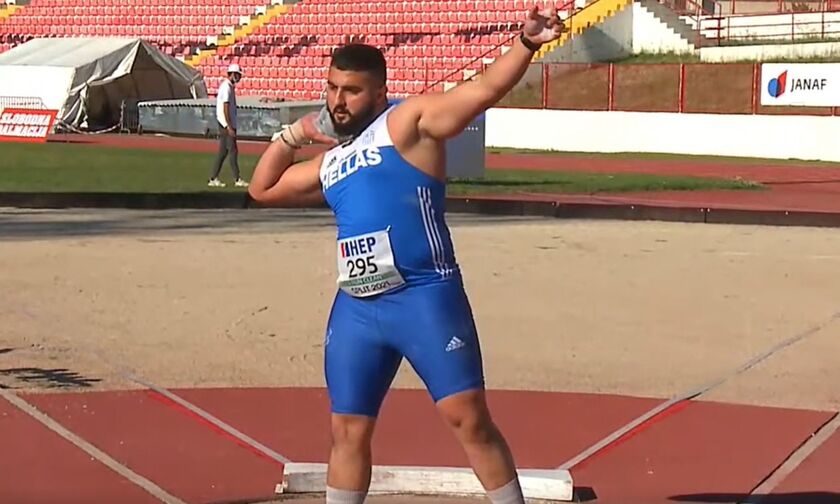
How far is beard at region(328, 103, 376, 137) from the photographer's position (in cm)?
487

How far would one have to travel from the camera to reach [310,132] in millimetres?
5109

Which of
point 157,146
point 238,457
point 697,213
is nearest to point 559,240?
point 697,213

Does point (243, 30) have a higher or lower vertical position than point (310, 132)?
lower

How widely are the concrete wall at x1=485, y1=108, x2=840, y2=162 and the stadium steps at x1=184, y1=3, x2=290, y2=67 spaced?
48.9ft

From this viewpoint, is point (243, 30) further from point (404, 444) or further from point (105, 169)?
point (404, 444)

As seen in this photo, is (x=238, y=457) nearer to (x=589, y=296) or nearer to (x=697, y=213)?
(x=589, y=296)

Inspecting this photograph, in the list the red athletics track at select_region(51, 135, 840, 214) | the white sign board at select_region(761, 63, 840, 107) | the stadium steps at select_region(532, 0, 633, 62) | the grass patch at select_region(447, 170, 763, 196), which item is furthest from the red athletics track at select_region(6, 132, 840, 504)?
the stadium steps at select_region(532, 0, 633, 62)

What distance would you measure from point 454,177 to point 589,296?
11.8 metres

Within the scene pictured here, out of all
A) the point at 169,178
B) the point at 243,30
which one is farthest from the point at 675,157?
the point at 243,30

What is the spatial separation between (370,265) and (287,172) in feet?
2.03

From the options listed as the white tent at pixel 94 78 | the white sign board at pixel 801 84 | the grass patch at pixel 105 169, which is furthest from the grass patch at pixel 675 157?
the white tent at pixel 94 78

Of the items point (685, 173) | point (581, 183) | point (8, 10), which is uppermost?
point (8, 10)

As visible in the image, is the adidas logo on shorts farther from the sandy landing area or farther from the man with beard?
the sandy landing area

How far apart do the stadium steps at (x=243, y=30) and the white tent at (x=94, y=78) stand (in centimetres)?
730
